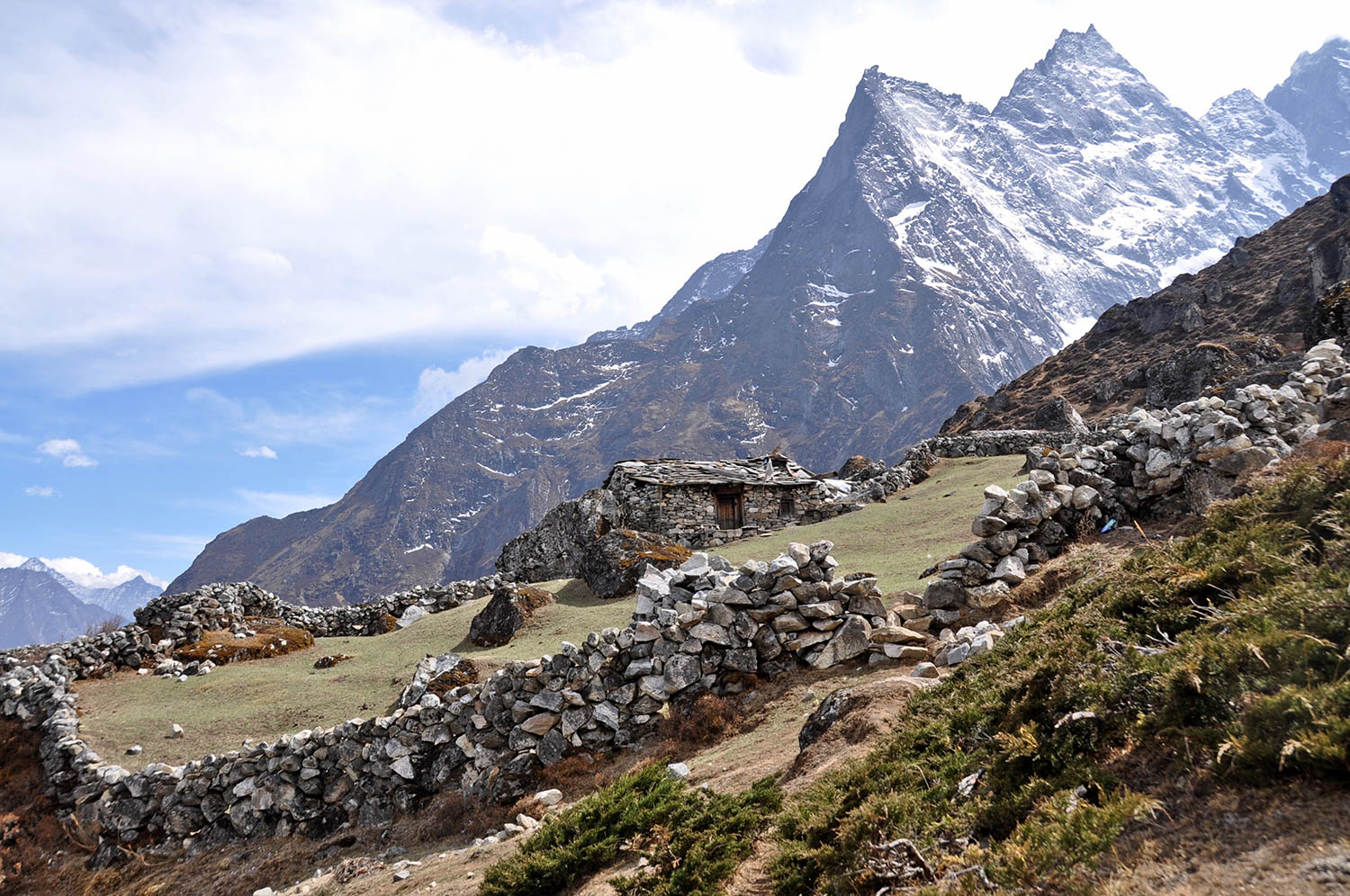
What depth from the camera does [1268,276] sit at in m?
71.9

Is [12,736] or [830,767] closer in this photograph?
[830,767]

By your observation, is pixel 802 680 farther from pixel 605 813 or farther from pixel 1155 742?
pixel 1155 742

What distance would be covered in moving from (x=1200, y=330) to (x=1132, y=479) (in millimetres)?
71660

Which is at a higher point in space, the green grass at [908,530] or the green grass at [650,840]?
the green grass at [908,530]

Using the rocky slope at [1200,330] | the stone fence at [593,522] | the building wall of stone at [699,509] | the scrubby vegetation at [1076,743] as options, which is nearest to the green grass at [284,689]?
the stone fence at [593,522]

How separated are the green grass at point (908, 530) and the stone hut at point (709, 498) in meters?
3.02

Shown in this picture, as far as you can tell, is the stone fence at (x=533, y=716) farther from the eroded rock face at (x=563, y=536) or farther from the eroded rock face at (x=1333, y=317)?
the eroded rock face at (x=1333, y=317)

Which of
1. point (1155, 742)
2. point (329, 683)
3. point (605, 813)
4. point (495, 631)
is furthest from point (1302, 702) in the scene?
point (329, 683)

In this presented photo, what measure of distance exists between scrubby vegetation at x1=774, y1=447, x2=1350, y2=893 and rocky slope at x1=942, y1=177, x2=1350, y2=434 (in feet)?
130

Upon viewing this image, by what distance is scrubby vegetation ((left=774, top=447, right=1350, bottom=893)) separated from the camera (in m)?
3.93

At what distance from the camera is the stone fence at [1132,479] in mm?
10969

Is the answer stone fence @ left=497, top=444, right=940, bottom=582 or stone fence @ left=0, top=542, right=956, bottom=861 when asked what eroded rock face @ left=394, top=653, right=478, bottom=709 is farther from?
stone fence @ left=497, top=444, right=940, bottom=582

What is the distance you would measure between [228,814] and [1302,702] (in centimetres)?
1443

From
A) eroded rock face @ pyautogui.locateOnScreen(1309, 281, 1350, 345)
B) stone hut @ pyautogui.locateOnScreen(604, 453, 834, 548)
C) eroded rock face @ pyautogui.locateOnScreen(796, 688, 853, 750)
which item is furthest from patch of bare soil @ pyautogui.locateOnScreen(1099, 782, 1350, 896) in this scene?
stone hut @ pyautogui.locateOnScreen(604, 453, 834, 548)
